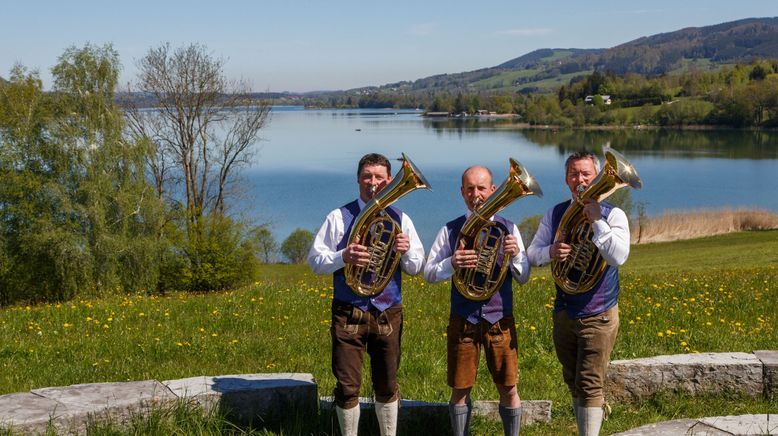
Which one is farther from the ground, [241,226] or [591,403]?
[591,403]

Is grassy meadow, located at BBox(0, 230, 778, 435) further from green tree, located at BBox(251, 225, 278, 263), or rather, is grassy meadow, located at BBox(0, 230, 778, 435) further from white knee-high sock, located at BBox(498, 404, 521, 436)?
green tree, located at BBox(251, 225, 278, 263)

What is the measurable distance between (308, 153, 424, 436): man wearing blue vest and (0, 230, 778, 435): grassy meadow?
0.47 metres

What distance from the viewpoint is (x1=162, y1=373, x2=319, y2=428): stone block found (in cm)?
542

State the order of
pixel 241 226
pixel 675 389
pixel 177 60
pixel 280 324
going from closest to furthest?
pixel 675 389 < pixel 280 324 < pixel 241 226 < pixel 177 60

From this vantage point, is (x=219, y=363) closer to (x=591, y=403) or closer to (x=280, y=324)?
(x=280, y=324)

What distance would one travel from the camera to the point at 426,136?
5020 inches

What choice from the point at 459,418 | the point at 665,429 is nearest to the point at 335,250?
the point at 459,418

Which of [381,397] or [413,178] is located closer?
[413,178]

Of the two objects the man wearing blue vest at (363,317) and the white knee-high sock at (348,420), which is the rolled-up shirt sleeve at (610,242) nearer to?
the man wearing blue vest at (363,317)

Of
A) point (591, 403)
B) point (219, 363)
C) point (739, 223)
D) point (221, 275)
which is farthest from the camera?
point (739, 223)

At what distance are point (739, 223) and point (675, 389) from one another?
41593mm

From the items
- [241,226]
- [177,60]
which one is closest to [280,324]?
[241,226]

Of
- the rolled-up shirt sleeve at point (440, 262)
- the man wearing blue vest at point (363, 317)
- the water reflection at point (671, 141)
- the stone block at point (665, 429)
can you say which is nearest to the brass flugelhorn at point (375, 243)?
the man wearing blue vest at point (363, 317)

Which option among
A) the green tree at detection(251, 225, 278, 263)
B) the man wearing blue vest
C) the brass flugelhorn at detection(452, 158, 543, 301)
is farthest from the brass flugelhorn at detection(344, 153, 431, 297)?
the green tree at detection(251, 225, 278, 263)
